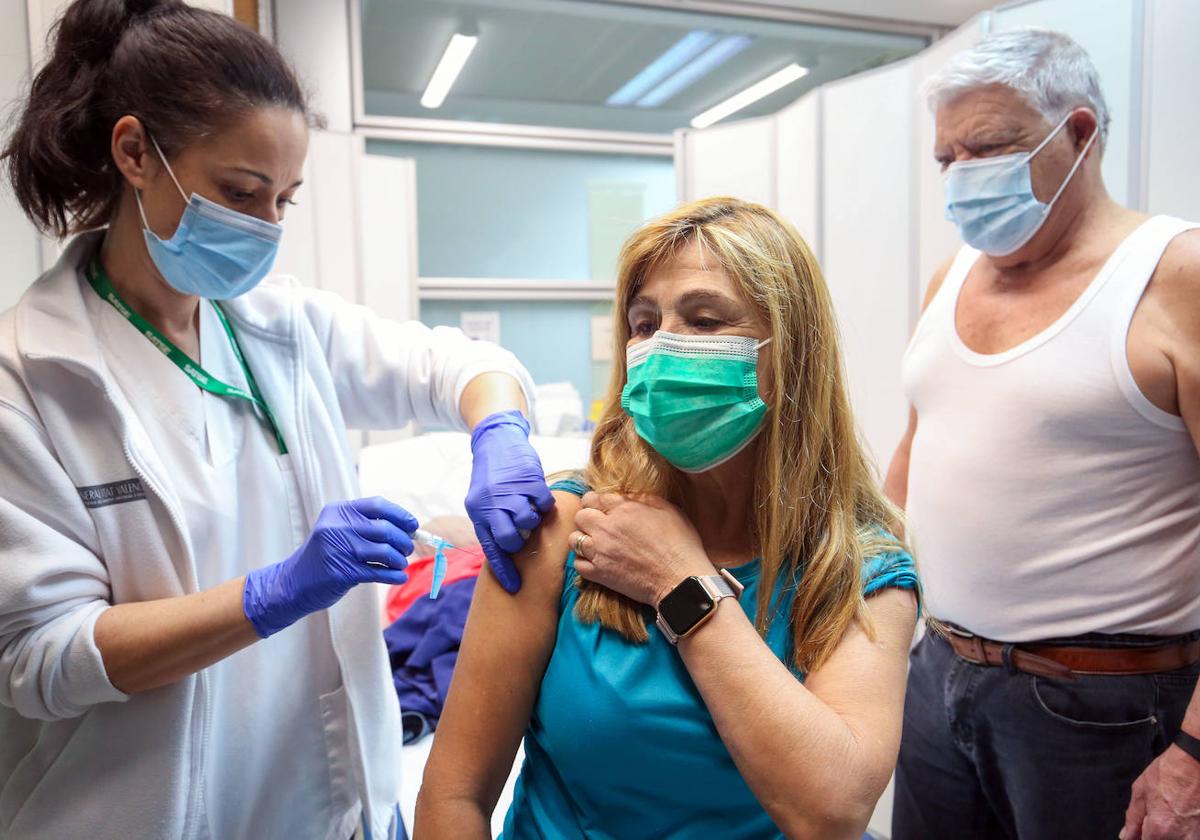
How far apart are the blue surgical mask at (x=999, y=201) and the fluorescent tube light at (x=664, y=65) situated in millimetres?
3145

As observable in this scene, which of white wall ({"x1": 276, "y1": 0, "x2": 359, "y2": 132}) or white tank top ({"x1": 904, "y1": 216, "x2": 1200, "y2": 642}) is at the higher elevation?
white wall ({"x1": 276, "y1": 0, "x2": 359, "y2": 132})

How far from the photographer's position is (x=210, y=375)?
1180 mm

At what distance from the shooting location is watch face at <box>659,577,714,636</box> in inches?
37.8

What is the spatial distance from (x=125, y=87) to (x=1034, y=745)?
5.71 ft

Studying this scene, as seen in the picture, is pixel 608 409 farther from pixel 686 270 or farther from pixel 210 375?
pixel 210 375

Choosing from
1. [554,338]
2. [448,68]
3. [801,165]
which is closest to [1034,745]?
[801,165]

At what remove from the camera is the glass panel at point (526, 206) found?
378 centimetres

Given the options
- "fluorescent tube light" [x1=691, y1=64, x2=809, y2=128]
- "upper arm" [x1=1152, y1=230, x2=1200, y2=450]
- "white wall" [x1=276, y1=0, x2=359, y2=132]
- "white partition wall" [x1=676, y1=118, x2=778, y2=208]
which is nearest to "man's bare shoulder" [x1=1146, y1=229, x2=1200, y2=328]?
"upper arm" [x1=1152, y1=230, x2=1200, y2=450]

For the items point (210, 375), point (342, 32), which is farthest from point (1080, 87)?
point (342, 32)

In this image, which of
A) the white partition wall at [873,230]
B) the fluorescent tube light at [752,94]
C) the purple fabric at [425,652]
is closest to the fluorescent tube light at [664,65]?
the fluorescent tube light at [752,94]

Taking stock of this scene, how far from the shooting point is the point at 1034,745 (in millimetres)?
1426

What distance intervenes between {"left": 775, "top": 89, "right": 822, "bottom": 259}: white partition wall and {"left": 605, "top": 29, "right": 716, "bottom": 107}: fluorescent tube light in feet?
5.18

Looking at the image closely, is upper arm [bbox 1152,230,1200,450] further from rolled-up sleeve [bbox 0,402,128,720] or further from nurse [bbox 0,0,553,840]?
rolled-up sleeve [bbox 0,402,128,720]

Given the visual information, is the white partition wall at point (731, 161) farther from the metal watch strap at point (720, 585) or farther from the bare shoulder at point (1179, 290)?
the metal watch strap at point (720, 585)
